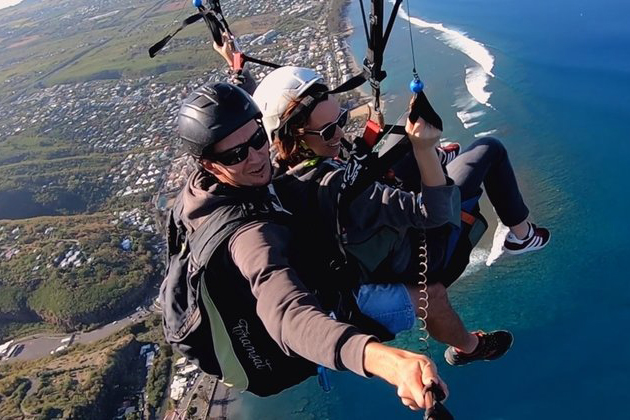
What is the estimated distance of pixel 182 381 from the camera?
12453 millimetres

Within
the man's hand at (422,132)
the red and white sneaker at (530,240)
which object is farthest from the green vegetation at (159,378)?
the man's hand at (422,132)

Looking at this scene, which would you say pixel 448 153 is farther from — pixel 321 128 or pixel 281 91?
pixel 281 91

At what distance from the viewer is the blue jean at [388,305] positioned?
174 centimetres

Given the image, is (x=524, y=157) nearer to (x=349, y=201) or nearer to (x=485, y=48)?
(x=485, y=48)

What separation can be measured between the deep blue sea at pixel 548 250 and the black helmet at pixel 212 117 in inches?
376

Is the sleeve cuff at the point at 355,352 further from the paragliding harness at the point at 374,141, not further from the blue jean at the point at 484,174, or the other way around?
A: the blue jean at the point at 484,174

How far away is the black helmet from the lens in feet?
5.07

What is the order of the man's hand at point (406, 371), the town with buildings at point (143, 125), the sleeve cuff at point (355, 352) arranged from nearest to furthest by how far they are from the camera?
1. the man's hand at point (406, 371)
2. the sleeve cuff at point (355, 352)
3. the town with buildings at point (143, 125)

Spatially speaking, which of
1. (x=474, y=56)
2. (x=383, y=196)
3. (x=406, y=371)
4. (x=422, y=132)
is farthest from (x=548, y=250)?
(x=406, y=371)

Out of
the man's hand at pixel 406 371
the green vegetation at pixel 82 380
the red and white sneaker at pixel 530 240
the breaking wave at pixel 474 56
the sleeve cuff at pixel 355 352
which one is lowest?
the green vegetation at pixel 82 380

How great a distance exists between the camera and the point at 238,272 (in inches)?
54.6

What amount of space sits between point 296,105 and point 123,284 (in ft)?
52.5

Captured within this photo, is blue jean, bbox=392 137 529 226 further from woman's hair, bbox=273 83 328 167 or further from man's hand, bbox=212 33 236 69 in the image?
man's hand, bbox=212 33 236 69

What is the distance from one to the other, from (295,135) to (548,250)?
10.9 meters
